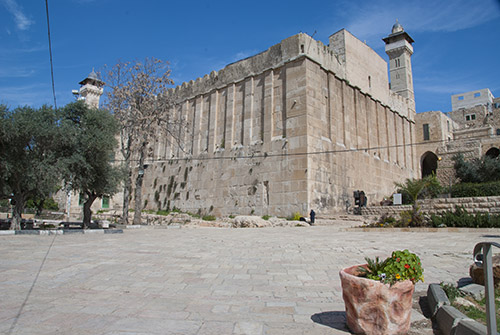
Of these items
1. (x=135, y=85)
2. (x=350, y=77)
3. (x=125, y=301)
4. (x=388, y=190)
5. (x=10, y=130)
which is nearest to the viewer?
(x=125, y=301)

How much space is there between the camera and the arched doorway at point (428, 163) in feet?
124

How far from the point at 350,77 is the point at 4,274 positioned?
2557 cm

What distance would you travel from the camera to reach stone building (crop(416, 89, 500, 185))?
31.4 meters

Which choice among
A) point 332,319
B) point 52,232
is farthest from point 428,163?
point 332,319

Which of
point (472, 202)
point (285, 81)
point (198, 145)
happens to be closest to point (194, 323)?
point (472, 202)

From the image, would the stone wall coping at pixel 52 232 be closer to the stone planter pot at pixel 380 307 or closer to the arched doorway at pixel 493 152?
the stone planter pot at pixel 380 307

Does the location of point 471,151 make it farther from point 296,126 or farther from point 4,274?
point 4,274

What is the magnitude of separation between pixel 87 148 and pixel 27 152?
2.08 meters

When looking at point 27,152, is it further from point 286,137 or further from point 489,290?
point 489,290

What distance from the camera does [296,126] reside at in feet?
68.0

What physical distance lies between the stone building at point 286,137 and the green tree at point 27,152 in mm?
9502

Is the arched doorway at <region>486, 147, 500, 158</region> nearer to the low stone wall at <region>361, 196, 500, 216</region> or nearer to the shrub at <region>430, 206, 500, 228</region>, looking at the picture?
the low stone wall at <region>361, 196, 500, 216</region>

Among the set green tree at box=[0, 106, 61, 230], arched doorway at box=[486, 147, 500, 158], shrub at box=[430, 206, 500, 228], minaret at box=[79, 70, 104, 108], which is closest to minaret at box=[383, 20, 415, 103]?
arched doorway at box=[486, 147, 500, 158]

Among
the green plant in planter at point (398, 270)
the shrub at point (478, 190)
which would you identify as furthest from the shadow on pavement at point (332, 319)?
the shrub at point (478, 190)
